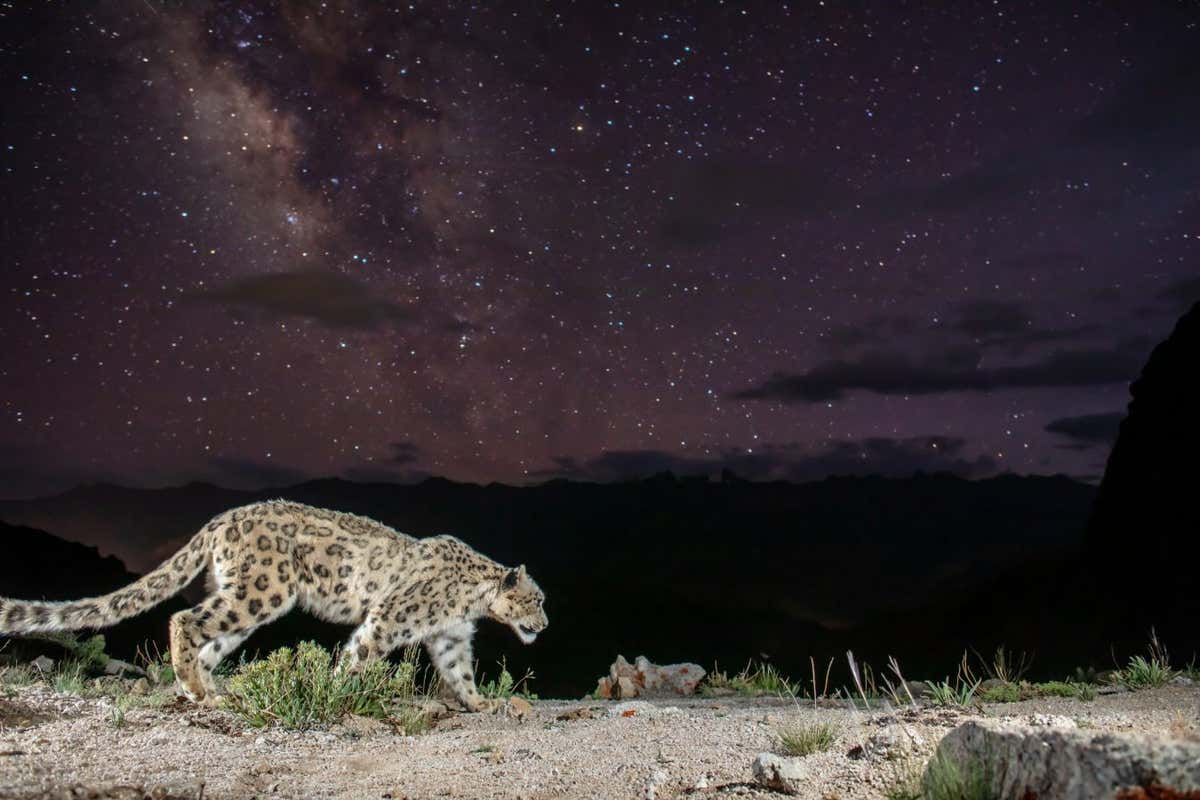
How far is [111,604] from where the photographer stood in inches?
306

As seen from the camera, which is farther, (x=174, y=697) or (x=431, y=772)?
(x=174, y=697)

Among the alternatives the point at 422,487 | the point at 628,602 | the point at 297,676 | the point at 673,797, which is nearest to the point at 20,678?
the point at 297,676

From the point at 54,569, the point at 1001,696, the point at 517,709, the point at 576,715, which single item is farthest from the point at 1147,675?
the point at 54,569

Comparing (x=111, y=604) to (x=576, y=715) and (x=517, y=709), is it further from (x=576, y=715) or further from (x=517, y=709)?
(x=576, y=715)

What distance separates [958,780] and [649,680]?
9.25 metres

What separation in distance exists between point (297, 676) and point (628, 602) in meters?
65.8

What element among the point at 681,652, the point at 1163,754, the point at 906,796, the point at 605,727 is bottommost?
the point at 681,652

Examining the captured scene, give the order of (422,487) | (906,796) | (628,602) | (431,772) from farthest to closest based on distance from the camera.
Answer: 1. (422,487)
2. (628,602)
3. (431,772)
4. (906,796)

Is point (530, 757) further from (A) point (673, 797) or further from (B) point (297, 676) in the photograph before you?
(B) point (297, 676)

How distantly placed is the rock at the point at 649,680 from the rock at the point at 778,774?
7.93 meters

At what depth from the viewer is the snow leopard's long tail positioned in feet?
23.2

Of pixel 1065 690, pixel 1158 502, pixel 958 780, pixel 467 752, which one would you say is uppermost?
pixel 1158 502

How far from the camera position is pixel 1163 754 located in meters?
2.54

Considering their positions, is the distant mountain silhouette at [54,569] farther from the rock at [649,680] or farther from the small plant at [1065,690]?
the small plant at [1065,690]
